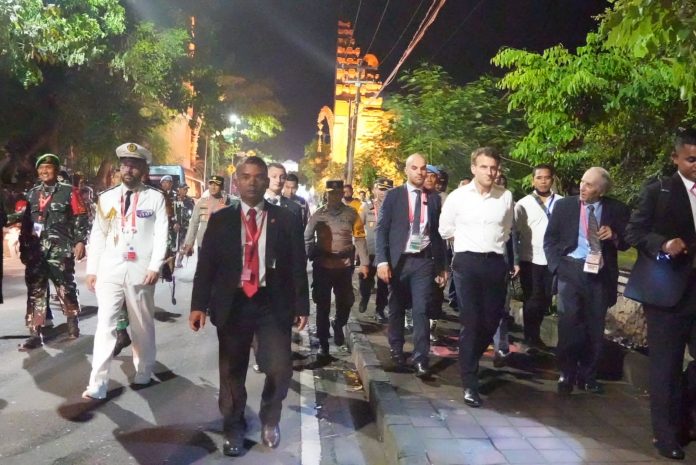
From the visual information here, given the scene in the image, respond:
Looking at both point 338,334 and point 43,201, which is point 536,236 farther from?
point 43,201

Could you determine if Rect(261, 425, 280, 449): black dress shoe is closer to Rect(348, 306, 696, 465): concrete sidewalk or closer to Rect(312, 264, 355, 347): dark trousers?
Rect(348, 306, 696, 465): concrete sidewalk

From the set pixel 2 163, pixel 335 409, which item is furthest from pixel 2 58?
pixel 335 409

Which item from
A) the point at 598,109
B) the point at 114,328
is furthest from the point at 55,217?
the point at 598,109

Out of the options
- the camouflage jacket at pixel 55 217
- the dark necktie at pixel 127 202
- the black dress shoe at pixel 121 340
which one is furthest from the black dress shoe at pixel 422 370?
the camouflage jacket at pixel 55 217

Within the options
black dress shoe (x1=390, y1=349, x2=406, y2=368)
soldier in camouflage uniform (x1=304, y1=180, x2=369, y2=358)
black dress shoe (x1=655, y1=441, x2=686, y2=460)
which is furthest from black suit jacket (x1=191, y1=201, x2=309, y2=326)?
black dress shoe (x1=655, y1=441, x2=686, y2=460)

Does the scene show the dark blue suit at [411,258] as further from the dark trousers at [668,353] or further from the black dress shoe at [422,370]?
the dark trousers at [668,353]

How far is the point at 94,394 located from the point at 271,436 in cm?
170

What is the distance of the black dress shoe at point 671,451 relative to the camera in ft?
13.8

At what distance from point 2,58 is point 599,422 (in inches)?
578

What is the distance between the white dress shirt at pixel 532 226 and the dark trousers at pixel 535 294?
108mm

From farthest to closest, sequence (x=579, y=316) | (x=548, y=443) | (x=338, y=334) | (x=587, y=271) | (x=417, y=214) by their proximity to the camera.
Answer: (x=338, y=334)
(x=417, y=214)
(x=579, y=316)
(x=587, y=271)
(x=548, y=443)

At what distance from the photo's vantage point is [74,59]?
1670 cm

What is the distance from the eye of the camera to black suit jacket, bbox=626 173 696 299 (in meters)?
4.21

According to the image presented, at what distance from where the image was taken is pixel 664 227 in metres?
4.29
